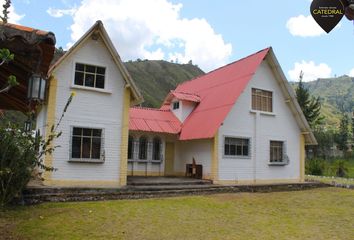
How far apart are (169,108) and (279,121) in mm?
6607

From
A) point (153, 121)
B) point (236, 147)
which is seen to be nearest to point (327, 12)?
point (236, 147)

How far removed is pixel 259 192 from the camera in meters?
17.5

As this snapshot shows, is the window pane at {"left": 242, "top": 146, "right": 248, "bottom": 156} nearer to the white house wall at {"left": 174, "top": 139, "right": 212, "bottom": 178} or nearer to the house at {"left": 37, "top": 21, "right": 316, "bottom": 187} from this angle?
the house at {"left": 37, "top": 21, "right": 316, "bottom": 187}

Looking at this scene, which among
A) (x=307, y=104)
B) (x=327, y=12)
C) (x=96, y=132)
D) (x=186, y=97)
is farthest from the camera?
(x=307, y=104)

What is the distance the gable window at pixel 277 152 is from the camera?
1958 cm

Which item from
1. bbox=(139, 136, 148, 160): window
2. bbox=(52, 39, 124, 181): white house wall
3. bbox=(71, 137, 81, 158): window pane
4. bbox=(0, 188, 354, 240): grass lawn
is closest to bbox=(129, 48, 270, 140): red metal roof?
bbox=(139, 136, 148, 160): window

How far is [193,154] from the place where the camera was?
19.3m

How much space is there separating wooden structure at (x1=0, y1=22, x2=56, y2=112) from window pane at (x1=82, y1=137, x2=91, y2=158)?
8565 mm

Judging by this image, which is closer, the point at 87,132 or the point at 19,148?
the point at 19,148

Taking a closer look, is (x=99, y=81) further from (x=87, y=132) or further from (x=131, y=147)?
(x=131, y=147)

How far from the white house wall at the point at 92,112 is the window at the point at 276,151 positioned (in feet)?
29.0

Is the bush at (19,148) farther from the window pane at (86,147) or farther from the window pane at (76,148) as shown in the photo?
the window pane at (86,147)

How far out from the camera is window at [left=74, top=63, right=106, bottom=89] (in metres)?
14.9

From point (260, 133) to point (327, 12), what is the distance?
52.6 ft
